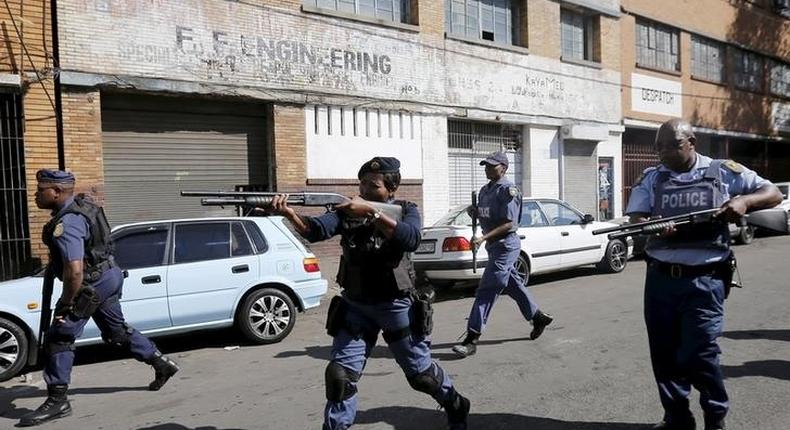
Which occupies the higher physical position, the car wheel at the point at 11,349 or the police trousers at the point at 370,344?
the police trousers at the point at 370,344

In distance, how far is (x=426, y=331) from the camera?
380 centimetres

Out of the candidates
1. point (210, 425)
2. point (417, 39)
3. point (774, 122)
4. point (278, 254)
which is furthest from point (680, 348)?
point (774, 122)

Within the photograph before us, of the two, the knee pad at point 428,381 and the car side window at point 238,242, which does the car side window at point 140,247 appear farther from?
the knee pad at point 428,381

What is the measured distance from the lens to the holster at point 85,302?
15.8 ft

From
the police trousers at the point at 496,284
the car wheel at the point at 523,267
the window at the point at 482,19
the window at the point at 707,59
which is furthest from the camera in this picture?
the window at the point at 707,59

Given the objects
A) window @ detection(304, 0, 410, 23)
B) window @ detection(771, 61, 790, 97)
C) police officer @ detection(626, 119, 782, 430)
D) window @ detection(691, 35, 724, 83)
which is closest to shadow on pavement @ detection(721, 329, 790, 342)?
police officer @ detection(626, 119, 782, 430)

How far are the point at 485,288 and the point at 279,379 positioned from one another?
2035mm

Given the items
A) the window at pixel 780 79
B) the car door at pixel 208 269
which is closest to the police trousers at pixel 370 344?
the car door at pixel 208 269

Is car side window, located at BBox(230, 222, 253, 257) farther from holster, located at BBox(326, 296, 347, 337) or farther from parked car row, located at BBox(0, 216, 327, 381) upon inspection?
holster, located at BBox(326, 296, 347, 337)

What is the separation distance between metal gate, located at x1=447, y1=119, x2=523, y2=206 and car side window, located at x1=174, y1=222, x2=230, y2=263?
8.80 m

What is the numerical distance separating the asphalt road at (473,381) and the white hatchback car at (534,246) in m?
1.58

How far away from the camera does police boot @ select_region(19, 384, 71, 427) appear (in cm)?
471

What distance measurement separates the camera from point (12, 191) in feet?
31.5

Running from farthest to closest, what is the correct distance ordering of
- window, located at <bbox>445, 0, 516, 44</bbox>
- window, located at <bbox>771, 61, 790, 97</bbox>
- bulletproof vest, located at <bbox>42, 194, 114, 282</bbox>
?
window, located at <bbox>771, 61, 790, 97</bbox> < window, located at <bbox>445, 0, 516, 44</bbox> < bulletproof vest, located at <bbox>42, 194, 114, 282</bbox>
